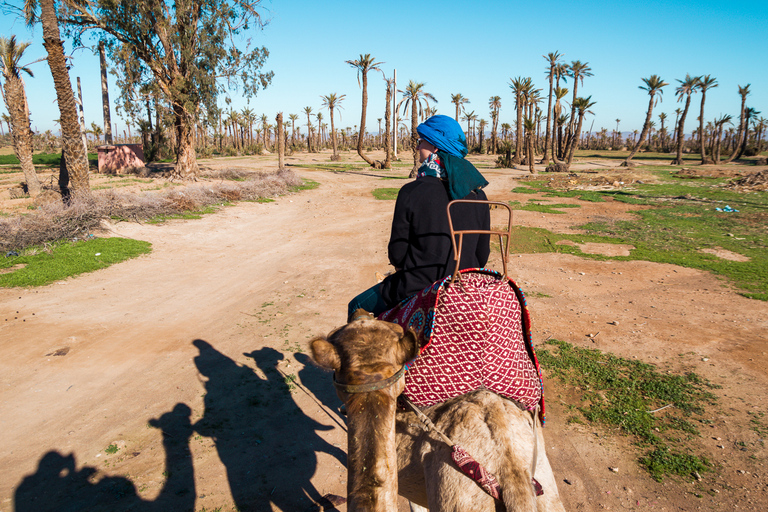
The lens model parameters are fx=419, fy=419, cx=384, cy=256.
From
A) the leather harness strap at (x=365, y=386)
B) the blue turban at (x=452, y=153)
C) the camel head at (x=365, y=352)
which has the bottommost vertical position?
the leather harness strap at (x=365, y=386)

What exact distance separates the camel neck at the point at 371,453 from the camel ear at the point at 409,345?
0.17 m

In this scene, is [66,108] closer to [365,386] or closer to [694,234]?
[365,386]

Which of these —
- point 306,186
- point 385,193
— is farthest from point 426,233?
point 306,186

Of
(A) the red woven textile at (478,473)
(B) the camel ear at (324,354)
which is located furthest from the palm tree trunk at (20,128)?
(A) the red woven textile at (478,473)

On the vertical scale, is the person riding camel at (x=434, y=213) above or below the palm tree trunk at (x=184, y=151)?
below

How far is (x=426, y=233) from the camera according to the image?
103 inches

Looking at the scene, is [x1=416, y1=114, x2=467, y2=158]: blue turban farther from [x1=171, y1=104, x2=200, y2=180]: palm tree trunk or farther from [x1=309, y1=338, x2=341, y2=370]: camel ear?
[x1=171, y1=104, x2=200, y2=180]: palm tree trunk

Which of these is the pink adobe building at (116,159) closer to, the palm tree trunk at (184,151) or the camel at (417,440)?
the palm tree trunk at (184,151)

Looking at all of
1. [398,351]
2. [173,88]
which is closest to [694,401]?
[398,351]

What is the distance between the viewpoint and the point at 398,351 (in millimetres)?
1823

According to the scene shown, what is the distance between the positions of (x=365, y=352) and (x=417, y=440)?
24.4 inches

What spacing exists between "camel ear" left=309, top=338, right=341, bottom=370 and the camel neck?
16 cm

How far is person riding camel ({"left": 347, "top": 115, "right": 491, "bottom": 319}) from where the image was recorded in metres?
2.59

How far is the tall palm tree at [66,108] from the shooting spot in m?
12.5
